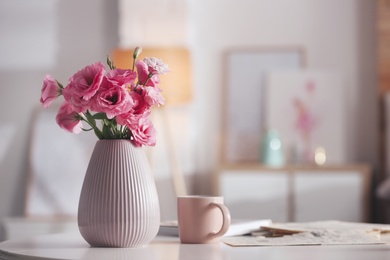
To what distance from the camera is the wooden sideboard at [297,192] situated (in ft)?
15.6

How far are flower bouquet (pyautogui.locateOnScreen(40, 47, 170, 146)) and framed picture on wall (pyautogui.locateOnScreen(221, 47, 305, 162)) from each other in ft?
11.4

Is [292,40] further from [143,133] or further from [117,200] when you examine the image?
[117,200]

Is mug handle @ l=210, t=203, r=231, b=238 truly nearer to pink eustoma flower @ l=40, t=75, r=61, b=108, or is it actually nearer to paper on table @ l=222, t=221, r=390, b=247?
paper on table @ l=222, t=221, r=390, b=247

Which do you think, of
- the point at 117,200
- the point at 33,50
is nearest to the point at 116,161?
the point at 117,200

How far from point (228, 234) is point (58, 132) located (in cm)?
327

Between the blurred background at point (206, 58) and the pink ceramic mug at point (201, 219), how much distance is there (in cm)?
323

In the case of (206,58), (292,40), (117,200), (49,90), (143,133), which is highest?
(292,40)

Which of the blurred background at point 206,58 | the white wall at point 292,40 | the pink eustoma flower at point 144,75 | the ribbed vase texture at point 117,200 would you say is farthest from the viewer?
the white wall at point 292,40

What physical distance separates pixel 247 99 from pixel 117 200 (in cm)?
364

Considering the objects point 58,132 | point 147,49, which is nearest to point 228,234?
point 147,49

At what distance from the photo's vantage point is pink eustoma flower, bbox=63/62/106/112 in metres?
1.66

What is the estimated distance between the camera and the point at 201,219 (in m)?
1.76

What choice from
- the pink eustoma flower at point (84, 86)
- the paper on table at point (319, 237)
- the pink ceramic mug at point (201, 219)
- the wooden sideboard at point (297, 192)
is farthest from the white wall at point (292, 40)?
the pink eustoma flower at point (84, 86)

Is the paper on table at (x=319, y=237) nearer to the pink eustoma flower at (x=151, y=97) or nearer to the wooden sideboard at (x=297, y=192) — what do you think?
the pink eustoma flower at (x=151, y=97)
